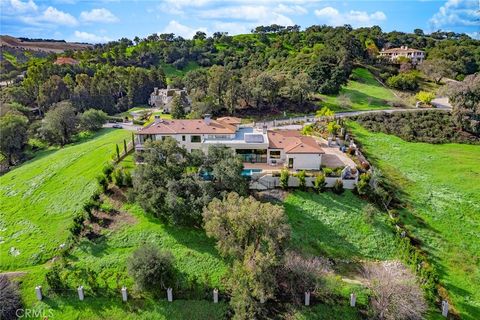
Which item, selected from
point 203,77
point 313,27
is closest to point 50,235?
point 203,77

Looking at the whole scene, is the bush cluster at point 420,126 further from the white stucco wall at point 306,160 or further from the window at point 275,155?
the window at point 275,155

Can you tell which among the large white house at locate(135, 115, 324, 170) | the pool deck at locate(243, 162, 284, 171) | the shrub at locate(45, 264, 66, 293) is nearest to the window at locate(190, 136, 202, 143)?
the large white house at locate(135, 115, 324, 170)

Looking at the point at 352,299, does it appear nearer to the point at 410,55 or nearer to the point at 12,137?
the point at 12,137

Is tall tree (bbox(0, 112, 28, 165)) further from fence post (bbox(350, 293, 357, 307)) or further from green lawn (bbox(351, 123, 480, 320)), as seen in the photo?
green lawn (bbox(351, 123, 480, 320))

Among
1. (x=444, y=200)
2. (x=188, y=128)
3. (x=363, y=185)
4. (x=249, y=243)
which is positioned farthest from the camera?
(x=188, y=128)

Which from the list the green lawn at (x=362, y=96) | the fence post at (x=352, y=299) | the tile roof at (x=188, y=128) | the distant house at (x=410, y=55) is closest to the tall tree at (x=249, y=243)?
the fence post at (x=352, y=299)

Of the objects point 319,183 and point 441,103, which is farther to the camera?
point 441,103

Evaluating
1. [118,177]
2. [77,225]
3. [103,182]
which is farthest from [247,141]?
[77,225]
